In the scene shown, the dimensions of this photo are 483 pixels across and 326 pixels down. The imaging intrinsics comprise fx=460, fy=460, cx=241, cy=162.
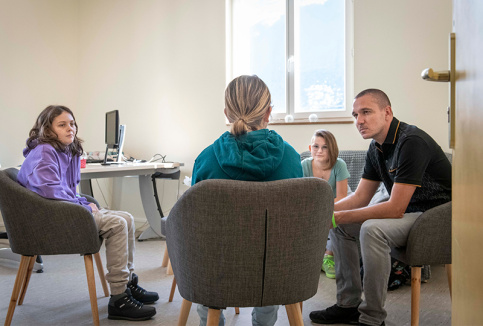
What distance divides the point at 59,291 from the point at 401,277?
6.56ft

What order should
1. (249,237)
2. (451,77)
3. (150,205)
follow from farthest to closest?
(150,205)
(249,237)
(451,77)

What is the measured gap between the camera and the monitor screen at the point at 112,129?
4.11m

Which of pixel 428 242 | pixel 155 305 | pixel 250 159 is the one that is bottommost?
pixel 155 305

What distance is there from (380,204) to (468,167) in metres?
1.53

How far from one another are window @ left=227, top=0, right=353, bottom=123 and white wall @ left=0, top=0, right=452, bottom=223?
0.15 metres

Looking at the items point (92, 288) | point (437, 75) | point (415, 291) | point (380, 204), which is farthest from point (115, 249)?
point (437, 75)

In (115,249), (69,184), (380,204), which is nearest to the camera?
(380,204)

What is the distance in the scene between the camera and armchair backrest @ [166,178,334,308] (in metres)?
1.25

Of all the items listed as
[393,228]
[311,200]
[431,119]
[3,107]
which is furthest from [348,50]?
[3,107]

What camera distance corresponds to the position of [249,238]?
1274mm

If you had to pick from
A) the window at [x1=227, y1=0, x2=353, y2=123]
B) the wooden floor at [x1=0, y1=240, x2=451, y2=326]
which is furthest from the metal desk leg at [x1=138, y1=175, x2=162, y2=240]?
the window at [x1=227, y1=0, x2=353, y2=123]

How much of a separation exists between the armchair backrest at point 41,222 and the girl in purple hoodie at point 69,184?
0.07 meters

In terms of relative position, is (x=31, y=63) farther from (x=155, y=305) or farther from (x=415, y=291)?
(x=415, y=291)

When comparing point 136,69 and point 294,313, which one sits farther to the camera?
point 136,69
